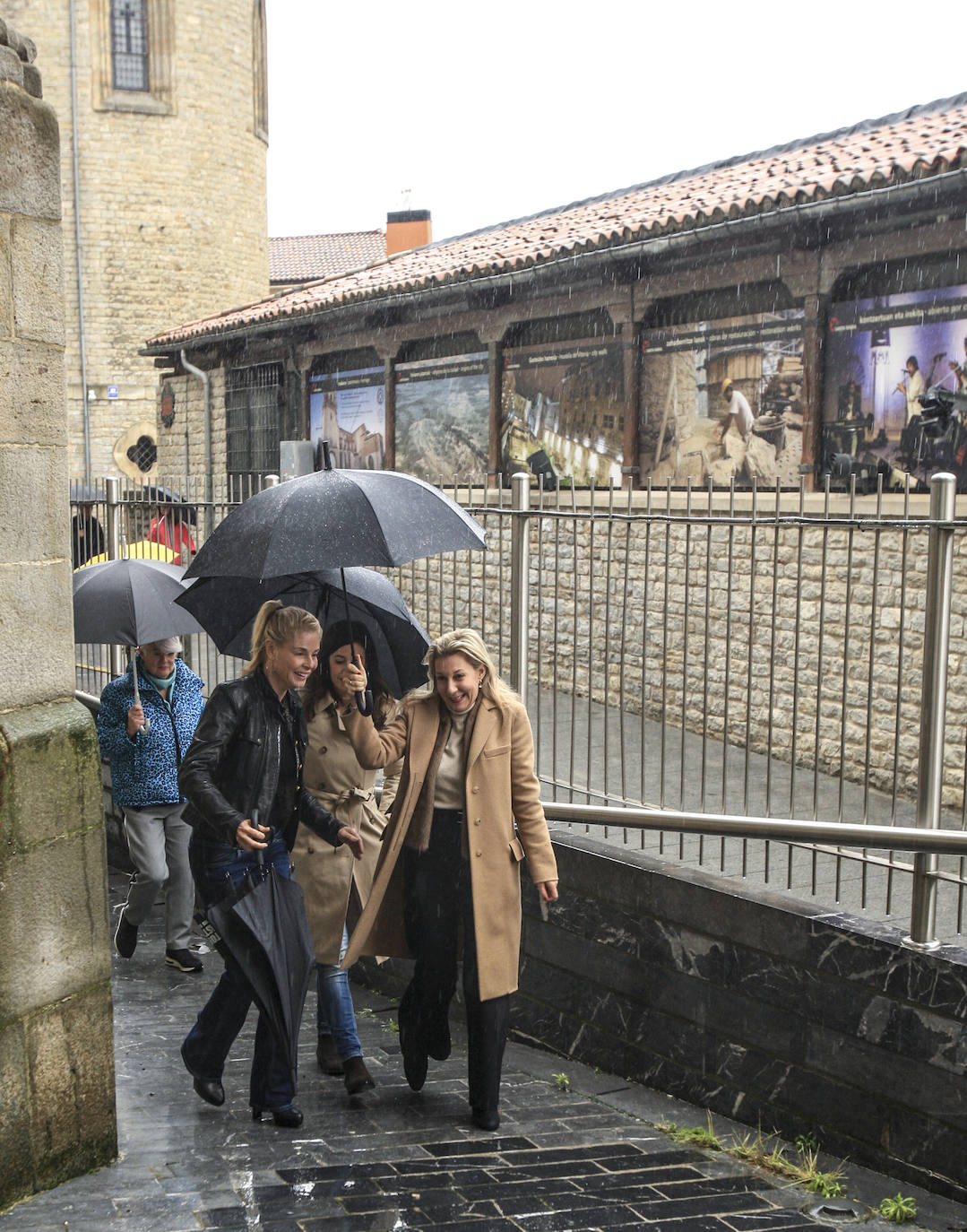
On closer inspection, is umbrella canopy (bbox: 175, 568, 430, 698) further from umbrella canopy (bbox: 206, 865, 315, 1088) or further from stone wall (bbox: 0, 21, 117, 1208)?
stone wall (bbox: 0, 21, 117, 1208)

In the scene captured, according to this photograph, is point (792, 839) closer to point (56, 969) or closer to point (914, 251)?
point (56, 969)

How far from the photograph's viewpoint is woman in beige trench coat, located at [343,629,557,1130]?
4.68 m

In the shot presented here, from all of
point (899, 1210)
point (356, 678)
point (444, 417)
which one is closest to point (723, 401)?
point (444, 417)

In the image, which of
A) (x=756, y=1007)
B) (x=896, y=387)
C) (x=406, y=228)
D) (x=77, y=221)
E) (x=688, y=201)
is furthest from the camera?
(x=77, y=221)

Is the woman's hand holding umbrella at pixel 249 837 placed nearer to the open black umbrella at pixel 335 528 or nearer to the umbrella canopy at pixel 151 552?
the open black umbrella at pixel 335 528

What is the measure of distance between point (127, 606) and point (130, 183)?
30883 millimetres

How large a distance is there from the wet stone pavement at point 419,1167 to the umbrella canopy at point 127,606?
1.88 metres

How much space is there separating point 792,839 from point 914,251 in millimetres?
5923

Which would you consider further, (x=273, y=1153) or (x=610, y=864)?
(x=610, y=864)

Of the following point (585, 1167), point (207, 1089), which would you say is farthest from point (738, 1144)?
point (207, 1089)

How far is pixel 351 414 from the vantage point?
Answer: 56.0ft

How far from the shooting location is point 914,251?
30.6 ft

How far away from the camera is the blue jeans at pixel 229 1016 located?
4594 mm

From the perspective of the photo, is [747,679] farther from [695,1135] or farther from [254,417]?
[254,417]
